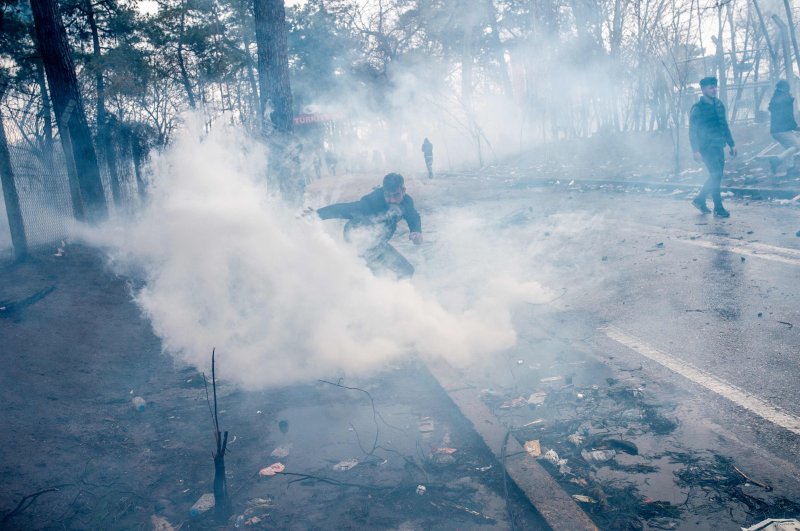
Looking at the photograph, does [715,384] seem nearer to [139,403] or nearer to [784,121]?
[139,403]

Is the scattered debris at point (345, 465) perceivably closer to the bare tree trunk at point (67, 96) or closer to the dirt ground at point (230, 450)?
the dirt ground at point (230, 450)

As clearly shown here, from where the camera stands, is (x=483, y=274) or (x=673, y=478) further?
(x=483, y=274)

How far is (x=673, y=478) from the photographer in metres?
2.78

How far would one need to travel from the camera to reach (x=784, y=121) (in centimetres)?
1123

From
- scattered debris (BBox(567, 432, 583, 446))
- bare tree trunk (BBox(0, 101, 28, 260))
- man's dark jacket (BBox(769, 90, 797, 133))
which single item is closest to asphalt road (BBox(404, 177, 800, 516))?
scattered debris (BBox(567, 432, 583, 446))

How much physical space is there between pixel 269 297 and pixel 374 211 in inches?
60.7

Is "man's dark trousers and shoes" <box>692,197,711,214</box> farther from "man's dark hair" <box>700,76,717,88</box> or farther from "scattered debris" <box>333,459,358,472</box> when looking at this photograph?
"scattered debris" <box>333,459,358,472</box>

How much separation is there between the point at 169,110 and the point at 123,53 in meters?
5.08

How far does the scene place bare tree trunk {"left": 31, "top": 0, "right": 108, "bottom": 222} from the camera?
10164 mm

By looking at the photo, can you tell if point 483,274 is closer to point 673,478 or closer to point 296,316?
point 296,316

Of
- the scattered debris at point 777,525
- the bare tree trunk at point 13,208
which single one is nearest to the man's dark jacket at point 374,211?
the scattered debris at point 777,525

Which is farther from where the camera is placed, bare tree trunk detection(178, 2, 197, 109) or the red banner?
the red banner

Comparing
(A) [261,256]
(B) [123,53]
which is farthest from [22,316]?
(B) [123,53]

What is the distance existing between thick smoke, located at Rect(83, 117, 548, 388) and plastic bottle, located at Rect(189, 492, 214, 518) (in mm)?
1546
